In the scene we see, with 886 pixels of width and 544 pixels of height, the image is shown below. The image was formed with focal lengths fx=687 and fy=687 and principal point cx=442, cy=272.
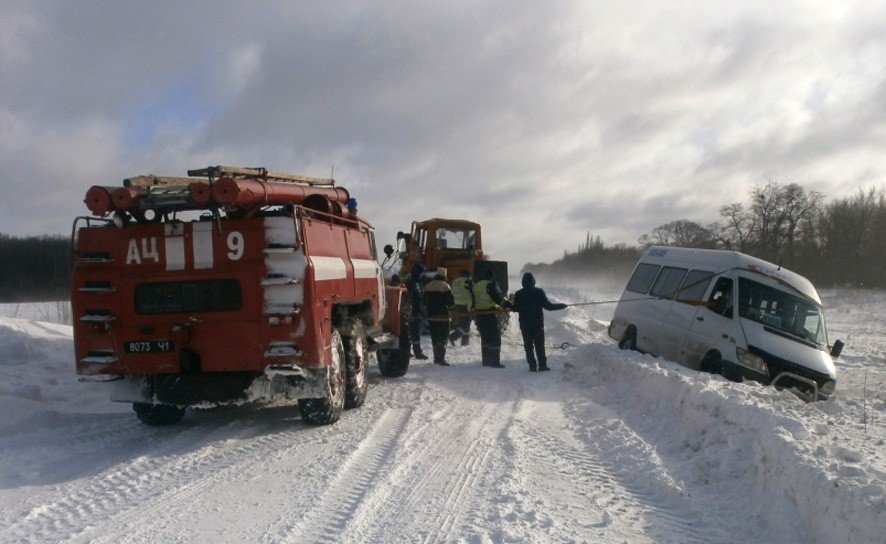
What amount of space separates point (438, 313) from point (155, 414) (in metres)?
6.99

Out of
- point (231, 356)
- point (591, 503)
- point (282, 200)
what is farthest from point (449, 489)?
point (282, 200)

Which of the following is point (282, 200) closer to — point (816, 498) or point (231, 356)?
point (231, 356)

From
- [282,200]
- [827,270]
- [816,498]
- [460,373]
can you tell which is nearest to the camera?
[816,498]

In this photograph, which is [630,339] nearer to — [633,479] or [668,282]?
[668,282]

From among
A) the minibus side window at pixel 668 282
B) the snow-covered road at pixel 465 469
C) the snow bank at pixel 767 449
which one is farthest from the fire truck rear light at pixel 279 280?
the minibus side window at pixel 668 282

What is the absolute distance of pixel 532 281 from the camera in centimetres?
1344

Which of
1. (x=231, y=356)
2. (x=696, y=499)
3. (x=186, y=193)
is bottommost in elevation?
(x=696, y=499)

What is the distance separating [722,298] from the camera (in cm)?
1180

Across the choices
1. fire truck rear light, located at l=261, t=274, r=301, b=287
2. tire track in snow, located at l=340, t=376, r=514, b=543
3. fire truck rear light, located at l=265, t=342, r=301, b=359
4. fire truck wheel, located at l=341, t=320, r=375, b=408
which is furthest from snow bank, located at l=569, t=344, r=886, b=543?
fire truck rear light, located at l=261, t=274, r=301, b=287

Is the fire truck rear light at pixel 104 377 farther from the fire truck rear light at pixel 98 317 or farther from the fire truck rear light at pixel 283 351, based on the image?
the fire truck rear light at pixel 283 351

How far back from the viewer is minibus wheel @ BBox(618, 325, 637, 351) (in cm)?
1420

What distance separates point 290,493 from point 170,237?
3.35 m

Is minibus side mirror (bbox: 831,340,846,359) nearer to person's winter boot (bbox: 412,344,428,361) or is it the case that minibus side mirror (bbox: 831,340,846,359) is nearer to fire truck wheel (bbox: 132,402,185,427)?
person's winter boot (bbox: 412,344,428,361)

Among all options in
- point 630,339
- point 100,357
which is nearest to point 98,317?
point 100,357
